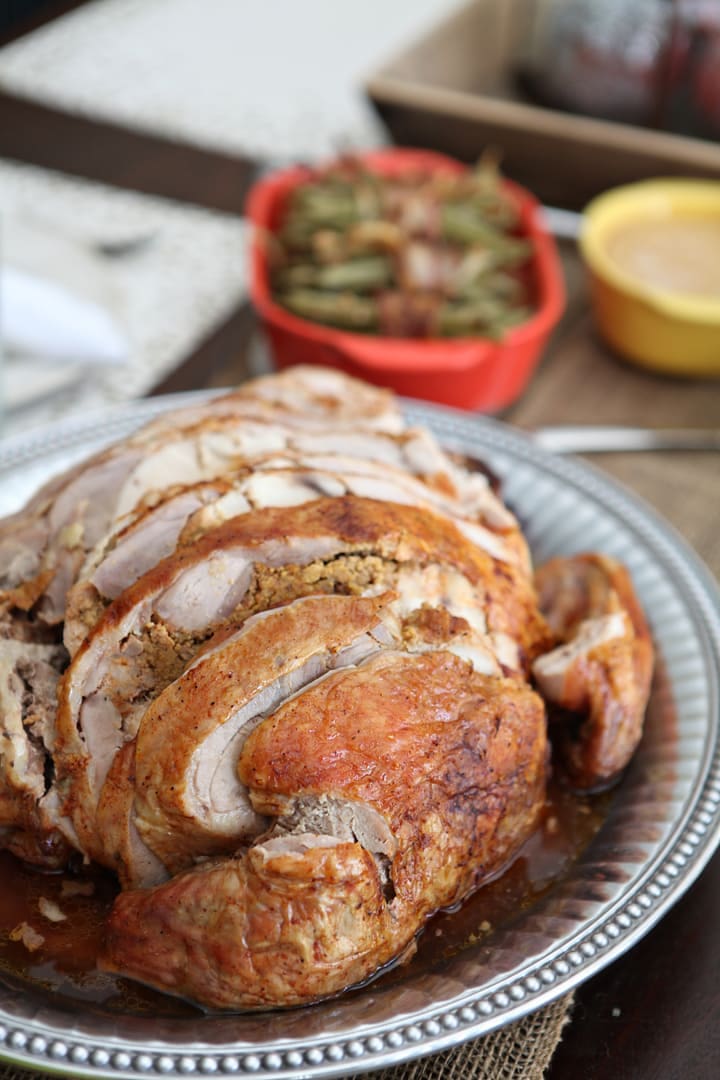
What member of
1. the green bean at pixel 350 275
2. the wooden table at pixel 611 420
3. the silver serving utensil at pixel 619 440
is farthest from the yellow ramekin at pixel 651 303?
the green bean at pixel 350 275

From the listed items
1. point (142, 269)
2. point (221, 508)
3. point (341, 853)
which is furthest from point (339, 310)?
point (341, 853)

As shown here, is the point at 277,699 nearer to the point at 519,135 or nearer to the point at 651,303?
the point at 651,303

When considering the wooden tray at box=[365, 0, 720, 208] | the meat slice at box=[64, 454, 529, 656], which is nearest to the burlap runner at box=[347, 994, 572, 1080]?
the meat slice at box=[64, 454, 529, 656]

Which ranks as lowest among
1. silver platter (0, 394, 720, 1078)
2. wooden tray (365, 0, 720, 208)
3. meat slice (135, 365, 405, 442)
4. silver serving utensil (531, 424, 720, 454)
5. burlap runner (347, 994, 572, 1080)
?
silver serving utensil (531, 424, 720, 454)

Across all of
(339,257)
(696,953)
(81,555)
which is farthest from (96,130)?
(696,953)

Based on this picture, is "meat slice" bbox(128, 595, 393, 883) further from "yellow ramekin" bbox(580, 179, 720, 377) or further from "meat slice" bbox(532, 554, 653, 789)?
"yellow ramekin" bbox(580, 179, 720, 377)

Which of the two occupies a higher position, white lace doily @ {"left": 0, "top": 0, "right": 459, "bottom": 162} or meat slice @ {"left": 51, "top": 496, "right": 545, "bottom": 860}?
meat slice @ {"left": 51, "top": 496, "right": 545, "bottom": 860}
